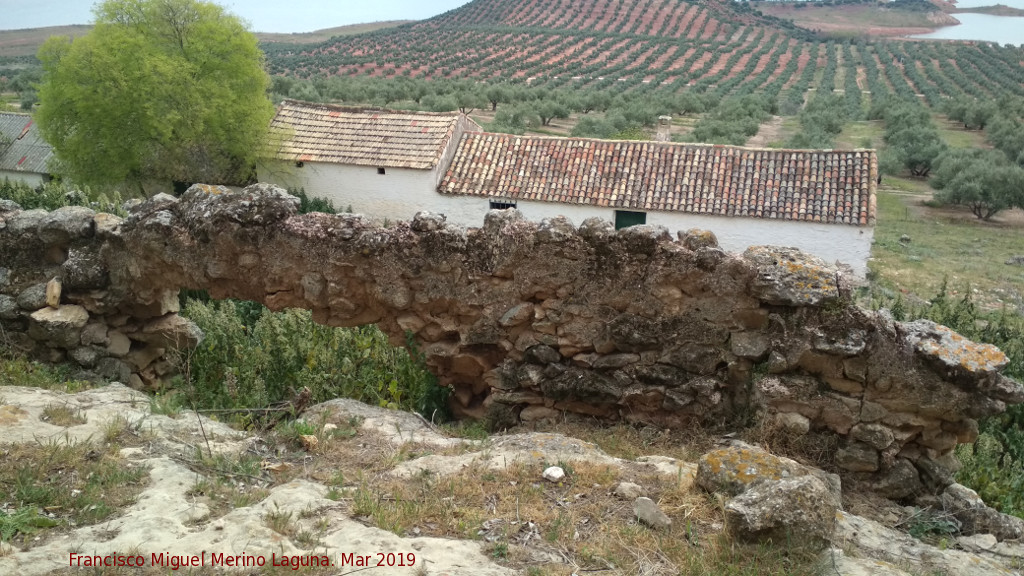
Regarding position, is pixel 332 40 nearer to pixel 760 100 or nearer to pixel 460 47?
pixel 460 47

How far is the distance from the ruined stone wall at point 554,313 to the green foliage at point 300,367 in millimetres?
410

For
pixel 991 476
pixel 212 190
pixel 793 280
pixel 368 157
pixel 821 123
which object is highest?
pixel 821 123

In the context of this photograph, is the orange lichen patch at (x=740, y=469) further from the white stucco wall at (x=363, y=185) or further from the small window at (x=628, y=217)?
the white stucco wall at (x=363, y=185)

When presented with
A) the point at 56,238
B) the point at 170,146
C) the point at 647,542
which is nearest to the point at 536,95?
the point at 170,146

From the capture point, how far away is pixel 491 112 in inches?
1694

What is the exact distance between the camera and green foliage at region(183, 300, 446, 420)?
720cm

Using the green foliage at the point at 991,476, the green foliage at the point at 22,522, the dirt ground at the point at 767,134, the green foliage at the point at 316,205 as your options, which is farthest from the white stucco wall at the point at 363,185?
the dirt ground at the point at 767,134

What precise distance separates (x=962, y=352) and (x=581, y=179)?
524 inches

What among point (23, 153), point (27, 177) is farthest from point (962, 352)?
point (23, 153)

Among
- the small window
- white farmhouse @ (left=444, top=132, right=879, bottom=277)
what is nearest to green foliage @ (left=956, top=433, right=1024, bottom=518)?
white farmhouse @ (left=444, top=132, right=879, bottom=277)

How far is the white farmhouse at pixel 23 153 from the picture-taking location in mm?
24828

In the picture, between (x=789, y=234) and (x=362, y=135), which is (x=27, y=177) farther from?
(x=789, y=234)

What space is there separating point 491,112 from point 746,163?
88.8 feet

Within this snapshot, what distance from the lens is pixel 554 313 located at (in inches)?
259
